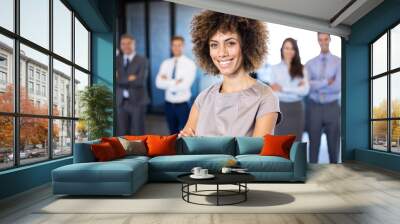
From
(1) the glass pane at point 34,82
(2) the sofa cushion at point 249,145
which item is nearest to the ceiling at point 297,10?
(2) the sofa cushion at point 249,145

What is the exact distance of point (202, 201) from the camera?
476 cm

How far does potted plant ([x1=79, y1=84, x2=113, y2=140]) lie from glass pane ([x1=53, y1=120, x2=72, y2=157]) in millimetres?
487

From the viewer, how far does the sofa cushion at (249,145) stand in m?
6.96

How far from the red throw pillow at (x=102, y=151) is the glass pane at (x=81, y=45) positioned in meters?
2.86

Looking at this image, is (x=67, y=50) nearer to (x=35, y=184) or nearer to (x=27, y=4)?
(x=27, y=4)

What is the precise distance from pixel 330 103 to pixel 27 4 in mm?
6680

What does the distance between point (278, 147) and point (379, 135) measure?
372 cm

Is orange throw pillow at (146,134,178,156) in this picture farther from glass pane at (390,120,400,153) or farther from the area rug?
glass pane at (390,120,400,153)

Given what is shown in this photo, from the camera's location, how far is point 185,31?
908cm

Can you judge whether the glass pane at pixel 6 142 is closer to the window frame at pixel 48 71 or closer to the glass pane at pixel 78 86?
the window frame at pixel 48 71

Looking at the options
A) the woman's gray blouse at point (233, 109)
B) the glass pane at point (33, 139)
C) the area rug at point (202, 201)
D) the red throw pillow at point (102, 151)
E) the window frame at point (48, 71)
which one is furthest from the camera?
the woman's gray blouse at point (233, 109)

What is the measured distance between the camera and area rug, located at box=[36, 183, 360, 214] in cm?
430

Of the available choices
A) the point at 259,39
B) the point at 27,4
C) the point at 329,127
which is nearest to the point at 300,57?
the point at 259,39

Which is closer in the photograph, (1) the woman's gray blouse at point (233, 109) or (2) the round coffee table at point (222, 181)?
(2) the round coffee table at point (222, 181)
